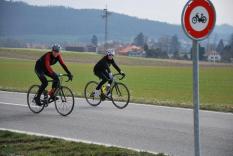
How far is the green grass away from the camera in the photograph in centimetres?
729

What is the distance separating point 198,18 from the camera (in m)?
6.07

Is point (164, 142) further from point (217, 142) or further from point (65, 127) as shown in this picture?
point (65, 127)

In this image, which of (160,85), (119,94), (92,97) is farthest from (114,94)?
(160,85)

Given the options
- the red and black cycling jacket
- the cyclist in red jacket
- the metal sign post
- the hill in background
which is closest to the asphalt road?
the cyclist in red jacket

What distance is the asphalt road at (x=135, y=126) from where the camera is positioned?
27.7 feet

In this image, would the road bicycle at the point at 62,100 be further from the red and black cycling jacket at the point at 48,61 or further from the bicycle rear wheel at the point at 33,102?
the red and black cycling jacket at the point at 48,61

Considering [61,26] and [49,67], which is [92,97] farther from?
[61,26]

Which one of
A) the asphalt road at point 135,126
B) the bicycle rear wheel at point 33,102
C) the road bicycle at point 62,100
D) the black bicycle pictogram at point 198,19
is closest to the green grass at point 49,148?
the asphalt road at point 135,126

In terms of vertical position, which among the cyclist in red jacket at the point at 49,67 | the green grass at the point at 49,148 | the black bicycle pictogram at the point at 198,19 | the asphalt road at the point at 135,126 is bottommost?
the green grass at the point at 49,148

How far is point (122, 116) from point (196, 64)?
6.08 metres

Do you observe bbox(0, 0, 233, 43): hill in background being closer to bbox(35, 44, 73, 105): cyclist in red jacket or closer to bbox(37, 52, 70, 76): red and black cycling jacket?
A: bbox(35, 44, 73, 105): cyclist in red jacket

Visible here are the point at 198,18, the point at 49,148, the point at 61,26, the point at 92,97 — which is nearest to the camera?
the point at 198,18

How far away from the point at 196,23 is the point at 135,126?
4.73m

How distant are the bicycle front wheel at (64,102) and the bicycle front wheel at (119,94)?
2.15 metres
